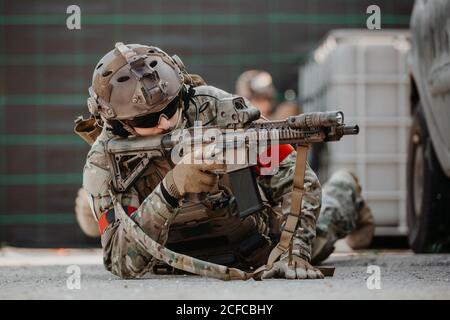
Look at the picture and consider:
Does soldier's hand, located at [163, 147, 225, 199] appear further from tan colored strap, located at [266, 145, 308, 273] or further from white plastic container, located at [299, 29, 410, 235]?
white plastic container, located at [299, 29, 410, 235]

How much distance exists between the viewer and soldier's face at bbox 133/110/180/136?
4332mm

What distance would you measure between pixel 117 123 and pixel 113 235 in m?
0.45

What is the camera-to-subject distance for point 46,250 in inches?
344

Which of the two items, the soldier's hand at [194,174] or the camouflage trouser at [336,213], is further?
the camouflage trouser at [336,213]

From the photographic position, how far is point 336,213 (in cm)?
555

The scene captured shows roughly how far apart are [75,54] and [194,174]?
213 inches

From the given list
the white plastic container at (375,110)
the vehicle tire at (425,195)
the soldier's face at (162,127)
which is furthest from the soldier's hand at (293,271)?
the white plastic container at (375,110)

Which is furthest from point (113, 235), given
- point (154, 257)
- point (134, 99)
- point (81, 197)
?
point (81, 197)

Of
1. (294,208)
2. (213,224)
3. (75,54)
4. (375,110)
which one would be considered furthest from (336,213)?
(75,54)

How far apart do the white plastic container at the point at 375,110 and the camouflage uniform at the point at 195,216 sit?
371 cm

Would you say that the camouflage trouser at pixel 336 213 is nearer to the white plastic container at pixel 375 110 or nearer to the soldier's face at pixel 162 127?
the soldier's face at pixel 162 127

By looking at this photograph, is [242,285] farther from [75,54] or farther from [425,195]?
[75,54]

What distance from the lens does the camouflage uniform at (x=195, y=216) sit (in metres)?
4.26

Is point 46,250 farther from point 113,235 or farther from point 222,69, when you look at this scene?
point 113,235
